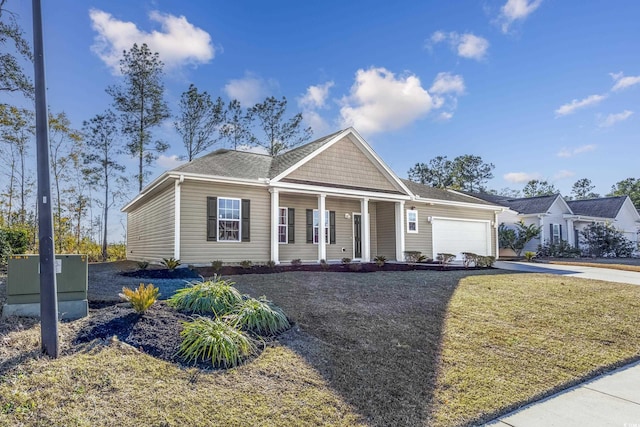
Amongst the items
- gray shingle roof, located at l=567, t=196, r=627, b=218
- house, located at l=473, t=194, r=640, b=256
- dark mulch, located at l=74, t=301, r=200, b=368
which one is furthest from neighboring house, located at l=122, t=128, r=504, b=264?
gray shingle roof, located at l=567, t=196, r=627, b=218

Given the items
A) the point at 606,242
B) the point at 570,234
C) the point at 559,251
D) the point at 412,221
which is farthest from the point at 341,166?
the point at 606,242

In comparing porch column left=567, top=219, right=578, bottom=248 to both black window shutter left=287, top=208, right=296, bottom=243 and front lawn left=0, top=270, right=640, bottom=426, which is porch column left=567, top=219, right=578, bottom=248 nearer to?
black window shutter left=287, top=208, right=296, bottom=243

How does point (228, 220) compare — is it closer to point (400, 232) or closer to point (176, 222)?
point (176, 222)

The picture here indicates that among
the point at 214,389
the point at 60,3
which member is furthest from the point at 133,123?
the point at 214,389

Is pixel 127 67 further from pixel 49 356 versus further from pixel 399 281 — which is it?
pixel 49 356

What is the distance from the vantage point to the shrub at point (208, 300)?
16.0 ft

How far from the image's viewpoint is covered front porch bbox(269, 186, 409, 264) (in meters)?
13.9

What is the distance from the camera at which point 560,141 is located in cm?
1727

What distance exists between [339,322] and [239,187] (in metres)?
8.14

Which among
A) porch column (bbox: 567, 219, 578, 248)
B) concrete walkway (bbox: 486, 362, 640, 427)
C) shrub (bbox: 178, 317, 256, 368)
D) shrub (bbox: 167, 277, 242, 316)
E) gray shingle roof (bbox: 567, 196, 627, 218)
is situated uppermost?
gray shingle roof (bbox: 567, 196, 627, 218)

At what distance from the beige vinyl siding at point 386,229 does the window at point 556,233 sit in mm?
14952

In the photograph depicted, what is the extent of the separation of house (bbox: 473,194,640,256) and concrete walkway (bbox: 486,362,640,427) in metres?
20.5

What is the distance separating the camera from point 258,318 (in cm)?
464

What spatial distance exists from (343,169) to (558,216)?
1896 cm
